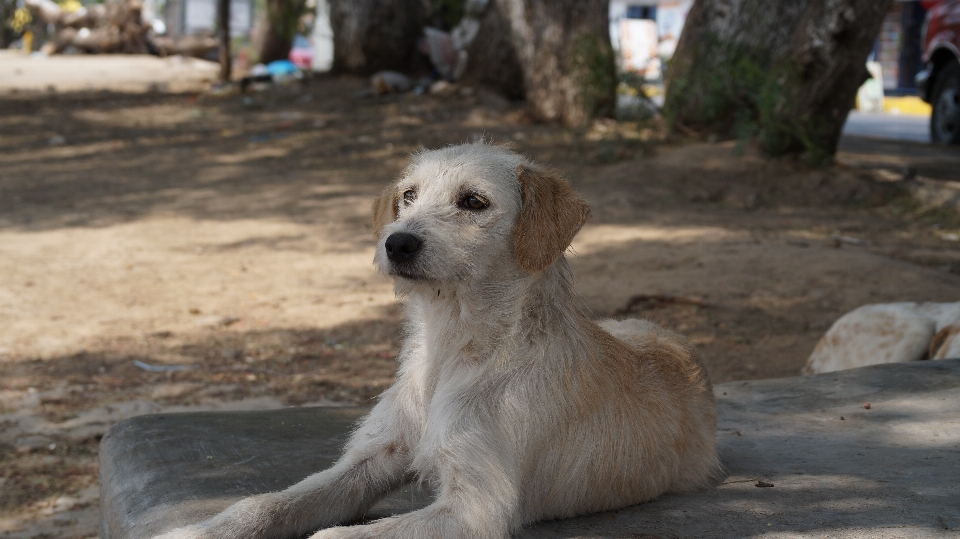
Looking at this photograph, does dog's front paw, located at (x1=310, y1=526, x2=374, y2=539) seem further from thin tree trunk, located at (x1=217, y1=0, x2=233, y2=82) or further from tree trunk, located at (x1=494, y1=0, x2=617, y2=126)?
thin tree trunk, located at (x1=217, y1=0, x2=233, y2=82)

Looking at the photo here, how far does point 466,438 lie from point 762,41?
11783 millimetres

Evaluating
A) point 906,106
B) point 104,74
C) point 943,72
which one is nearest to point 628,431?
point 943,72

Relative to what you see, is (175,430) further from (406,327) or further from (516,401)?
(516,401)

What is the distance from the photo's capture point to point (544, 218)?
3297 millimetres

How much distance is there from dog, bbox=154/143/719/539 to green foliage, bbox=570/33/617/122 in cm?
1154

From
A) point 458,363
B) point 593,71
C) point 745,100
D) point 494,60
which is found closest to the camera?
point 458,363

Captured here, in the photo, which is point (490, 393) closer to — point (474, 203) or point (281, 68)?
point (474, 203)

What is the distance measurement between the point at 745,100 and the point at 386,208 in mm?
10964

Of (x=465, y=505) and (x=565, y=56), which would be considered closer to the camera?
(x=465, y=505)

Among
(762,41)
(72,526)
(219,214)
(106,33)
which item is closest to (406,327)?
(72,526)

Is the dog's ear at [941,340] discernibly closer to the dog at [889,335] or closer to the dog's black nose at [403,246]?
the dog at [889,335]

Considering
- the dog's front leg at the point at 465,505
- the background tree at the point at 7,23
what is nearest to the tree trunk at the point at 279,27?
the background tree at the point at 7,23

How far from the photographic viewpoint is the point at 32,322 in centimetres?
800

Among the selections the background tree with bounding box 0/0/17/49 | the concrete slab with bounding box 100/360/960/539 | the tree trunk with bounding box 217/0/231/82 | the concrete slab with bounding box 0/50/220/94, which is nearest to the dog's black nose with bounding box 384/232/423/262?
the concrete slab with bounding box 100/360/960/539
